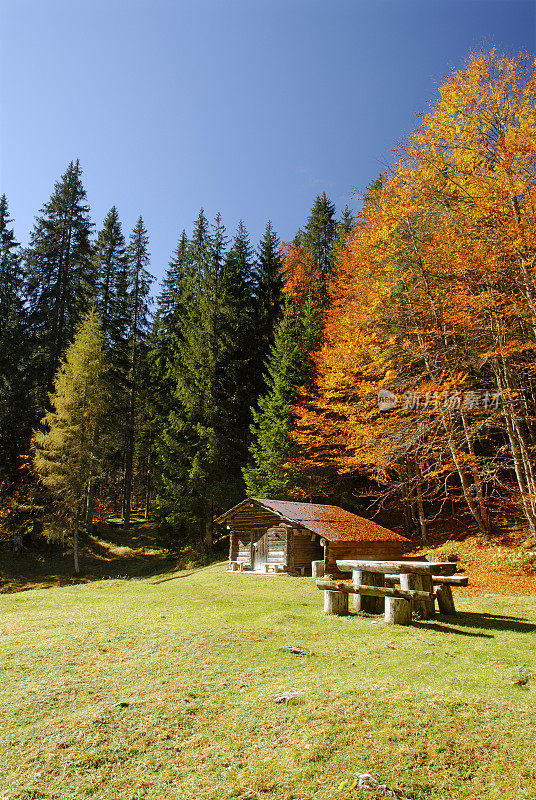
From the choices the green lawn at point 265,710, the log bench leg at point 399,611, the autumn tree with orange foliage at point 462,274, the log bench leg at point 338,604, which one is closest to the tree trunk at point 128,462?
the autumn tree with orange foliage at point 462,274

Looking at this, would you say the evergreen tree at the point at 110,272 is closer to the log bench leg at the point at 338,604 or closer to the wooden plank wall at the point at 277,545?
the wooden plank wall at the point at 277,545

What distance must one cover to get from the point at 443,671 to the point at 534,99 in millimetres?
14440

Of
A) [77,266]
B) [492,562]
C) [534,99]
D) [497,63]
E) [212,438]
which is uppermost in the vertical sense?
[77,266]

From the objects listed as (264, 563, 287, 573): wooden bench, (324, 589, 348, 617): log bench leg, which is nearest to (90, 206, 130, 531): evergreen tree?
(264, 563, 287, 573): wooden bench

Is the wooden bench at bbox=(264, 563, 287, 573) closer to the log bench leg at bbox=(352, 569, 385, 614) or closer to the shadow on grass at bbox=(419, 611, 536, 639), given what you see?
the log bench leg at bbox=(352, 569, 385, 614)

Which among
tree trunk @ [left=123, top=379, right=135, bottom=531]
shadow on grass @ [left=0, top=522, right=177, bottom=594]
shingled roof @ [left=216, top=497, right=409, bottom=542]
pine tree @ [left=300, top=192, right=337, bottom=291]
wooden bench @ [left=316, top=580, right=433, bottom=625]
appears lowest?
shadow on grass @ [left=0, top=522, right=177, bottom=594]

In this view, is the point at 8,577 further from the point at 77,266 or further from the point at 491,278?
the point at 491,278

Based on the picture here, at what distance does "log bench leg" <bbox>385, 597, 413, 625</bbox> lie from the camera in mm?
9273

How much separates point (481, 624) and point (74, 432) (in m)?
22.0

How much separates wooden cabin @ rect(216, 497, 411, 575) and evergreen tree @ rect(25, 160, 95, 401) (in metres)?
17.1

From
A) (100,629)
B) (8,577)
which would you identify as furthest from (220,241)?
(100,629)

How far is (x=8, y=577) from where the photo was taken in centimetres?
2284

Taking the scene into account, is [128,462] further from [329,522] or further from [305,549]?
[329,522]

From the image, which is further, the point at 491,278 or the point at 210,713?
the point at 491,278
